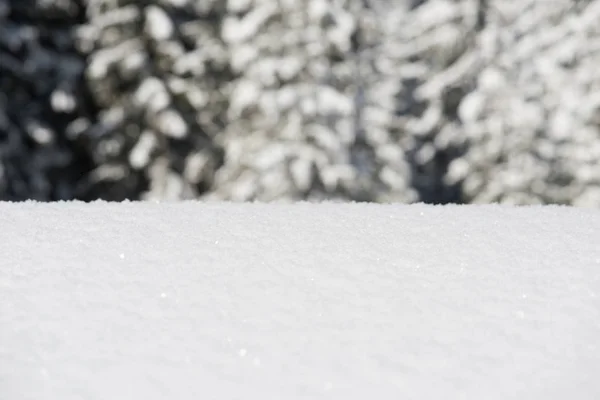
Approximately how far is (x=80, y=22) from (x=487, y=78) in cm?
709

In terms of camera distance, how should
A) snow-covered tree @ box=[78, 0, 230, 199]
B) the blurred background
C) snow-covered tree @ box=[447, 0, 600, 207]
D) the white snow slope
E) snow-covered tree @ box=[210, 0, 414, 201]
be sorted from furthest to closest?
1. snow-covered tree @ box=[447, 0, 600, 207]
2. snow-covered tree @ box=[78, 0, 230, 199]
3. the blurred background
4. snow-covered tree @ box=[210, 0, 414, 201]
5. the white snow slope

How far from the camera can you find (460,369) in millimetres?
2588

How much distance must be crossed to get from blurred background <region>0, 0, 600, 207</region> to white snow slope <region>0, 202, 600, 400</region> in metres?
9.88

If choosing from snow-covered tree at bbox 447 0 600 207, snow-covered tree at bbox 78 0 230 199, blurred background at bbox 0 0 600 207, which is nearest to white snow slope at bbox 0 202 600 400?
blurred background at bbox 0 0 600 207

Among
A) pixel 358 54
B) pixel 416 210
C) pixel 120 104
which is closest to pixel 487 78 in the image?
pixel 358 54

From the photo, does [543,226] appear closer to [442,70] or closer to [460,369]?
[460,369]

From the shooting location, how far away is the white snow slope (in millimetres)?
2514

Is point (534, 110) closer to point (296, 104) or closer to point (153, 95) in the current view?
point (296, 104)

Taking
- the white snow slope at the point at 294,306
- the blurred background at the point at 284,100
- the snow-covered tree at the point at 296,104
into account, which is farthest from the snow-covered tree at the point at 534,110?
the white snow slope at the point at 294,306

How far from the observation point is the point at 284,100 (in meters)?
14.1

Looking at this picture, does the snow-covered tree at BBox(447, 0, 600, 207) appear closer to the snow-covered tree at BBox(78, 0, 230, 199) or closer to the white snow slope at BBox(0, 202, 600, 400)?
the snow-covered tree at BBox(78, 0, 230, 199)

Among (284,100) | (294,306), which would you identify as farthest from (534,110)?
(294,306)

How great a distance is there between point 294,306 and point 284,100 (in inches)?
441

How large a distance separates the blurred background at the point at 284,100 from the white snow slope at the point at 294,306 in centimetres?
988
